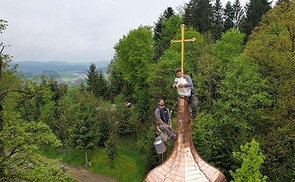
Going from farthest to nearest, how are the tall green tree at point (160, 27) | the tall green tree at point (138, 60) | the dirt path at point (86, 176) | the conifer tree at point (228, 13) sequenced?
the conifer tree at point (228, 13), the tall green tree at point (160, 27), the tall green tree at point (138, 60), the dirt path at point (86, 176)

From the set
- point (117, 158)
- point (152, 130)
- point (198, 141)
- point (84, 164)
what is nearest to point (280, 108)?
point (198, 141)

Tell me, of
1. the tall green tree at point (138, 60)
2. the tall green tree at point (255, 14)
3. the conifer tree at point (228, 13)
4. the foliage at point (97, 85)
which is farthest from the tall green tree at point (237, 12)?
the foliage at point (97, 85)

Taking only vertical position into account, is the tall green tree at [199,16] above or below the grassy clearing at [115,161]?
above

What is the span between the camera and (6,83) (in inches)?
679

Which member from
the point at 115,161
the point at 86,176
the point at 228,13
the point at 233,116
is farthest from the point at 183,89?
the point at 228,13

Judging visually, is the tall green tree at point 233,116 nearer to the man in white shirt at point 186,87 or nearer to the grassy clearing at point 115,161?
the grassy clearing at point 115,161

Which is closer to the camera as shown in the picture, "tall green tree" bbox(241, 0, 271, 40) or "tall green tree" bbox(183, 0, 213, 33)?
"tall green tree" bbox(241, 0, 271, 40)

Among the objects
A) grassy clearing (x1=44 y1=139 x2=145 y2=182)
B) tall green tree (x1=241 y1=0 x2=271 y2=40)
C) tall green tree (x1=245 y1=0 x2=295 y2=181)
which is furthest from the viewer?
tall green tree (x1=241 y1=0 x2=271 y2=40)

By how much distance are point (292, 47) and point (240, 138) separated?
9.89m

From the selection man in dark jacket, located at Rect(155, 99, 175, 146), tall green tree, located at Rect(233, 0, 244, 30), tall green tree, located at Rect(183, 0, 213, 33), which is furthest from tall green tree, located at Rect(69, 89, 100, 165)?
tall green tree, located at Rect(233, 0, 244, 30)

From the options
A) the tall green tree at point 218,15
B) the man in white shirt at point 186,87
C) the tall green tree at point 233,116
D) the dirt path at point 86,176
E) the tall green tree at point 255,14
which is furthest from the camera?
the tall green tree at point 218,15

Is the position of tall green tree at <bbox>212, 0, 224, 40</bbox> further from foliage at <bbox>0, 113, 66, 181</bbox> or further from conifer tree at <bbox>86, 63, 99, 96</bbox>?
foliage at <bbox>0, 113, 66, 181</bbox>

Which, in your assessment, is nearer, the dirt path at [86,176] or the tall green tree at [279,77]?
the tall green tree at [279,77]

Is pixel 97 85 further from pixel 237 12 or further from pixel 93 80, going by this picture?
pixel 237 12
